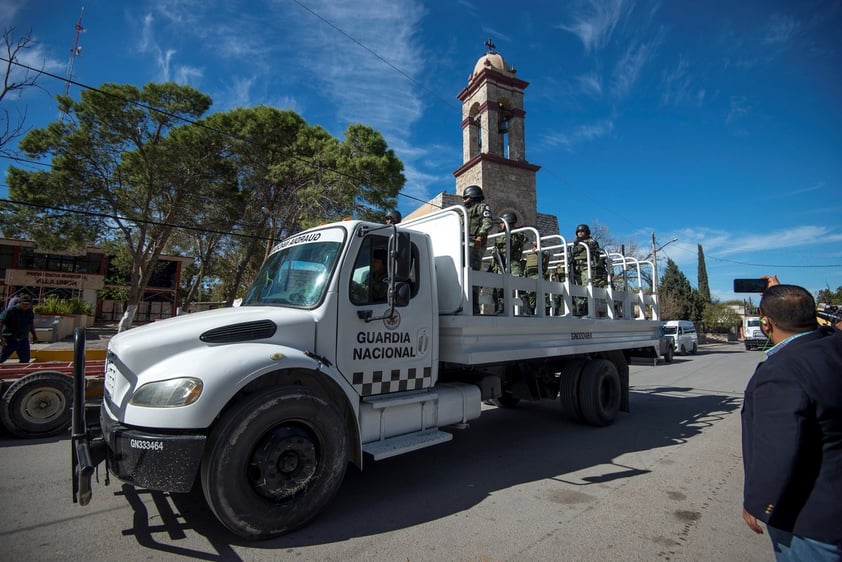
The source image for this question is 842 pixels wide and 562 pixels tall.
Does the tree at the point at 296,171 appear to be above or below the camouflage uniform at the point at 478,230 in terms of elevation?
above

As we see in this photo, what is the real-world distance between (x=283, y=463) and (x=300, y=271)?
5.50 ft

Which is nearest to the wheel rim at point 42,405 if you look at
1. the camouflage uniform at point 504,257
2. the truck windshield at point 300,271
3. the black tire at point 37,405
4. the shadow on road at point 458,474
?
the black tire at point 37,405

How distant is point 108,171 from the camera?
15617 millimetres

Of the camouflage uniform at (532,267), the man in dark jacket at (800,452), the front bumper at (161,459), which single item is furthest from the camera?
the camouflage uniform at (532,267)

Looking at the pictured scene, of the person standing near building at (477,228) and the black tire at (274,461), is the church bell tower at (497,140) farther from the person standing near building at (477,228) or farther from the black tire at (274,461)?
the black tire at (274,461)

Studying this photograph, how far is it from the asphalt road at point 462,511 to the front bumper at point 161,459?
49 cm

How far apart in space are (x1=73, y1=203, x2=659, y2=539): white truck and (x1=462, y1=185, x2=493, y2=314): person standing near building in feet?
0.93

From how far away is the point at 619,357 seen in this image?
7.23 m

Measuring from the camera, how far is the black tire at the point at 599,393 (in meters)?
6.27

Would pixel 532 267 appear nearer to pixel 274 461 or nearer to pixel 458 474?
pixel 458 474

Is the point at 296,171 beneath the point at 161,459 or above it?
above

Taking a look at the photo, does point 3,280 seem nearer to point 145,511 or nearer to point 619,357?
point 145,511

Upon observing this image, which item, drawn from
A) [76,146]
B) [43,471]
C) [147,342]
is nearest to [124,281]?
[76,146]

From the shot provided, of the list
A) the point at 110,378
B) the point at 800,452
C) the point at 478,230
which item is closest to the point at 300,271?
the point at 110,378
